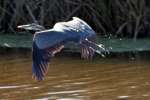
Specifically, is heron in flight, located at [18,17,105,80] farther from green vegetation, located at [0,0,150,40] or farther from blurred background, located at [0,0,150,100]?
green vegetation, located at [0,0,150,40]

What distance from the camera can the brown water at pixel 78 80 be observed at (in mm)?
7309

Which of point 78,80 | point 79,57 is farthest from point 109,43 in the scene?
point 78,80

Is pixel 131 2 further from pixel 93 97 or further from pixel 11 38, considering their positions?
pixel 93 97

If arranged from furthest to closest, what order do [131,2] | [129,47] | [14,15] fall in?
[14,15]
[131,2]
[129,47]

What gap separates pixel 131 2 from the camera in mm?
10555

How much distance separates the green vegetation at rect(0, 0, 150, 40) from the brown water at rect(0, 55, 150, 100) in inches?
58.8

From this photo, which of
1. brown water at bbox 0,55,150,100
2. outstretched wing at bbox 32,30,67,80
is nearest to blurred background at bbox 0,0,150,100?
brown water at bbox 0,55,150,100

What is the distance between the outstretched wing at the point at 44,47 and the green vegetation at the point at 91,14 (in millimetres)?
4848

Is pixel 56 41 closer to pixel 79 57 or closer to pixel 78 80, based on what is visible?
pixel 78 80

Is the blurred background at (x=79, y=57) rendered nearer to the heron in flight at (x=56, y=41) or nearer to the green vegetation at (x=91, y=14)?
A: the green vegetation at (x=91, y=14)

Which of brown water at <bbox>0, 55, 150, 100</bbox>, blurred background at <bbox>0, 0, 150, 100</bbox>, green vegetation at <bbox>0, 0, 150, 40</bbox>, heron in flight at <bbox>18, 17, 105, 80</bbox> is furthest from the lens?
green vegetation at <bbox>0, 0, 150, 40</bbox>

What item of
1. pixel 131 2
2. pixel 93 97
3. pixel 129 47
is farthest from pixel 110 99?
pixel 131 2

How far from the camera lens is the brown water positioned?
24.0ft

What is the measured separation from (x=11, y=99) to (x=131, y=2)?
403 cm
